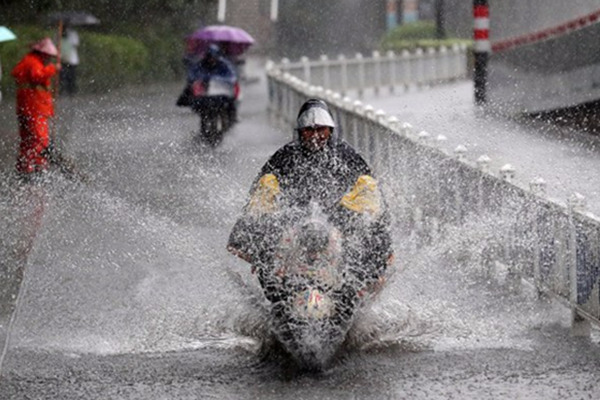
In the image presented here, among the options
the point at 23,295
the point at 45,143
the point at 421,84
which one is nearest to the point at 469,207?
the point at 23,295

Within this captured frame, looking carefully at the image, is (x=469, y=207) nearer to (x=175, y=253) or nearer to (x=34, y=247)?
(x=175, y=253)

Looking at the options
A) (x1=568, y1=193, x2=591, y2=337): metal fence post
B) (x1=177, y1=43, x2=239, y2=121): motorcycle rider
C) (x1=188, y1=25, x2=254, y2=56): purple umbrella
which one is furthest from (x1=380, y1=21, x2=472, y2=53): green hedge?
(x1=568, y1=193, x2=591, y2=337): metal fence post

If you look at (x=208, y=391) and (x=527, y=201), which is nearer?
(x=208, y=391)

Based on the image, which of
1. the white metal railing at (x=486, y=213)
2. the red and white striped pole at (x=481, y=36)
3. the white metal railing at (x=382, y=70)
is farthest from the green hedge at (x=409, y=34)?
the white metal railing at (x=486, y=213)

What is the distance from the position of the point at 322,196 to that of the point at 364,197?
28 cm

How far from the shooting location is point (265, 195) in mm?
9438

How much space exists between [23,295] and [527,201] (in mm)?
3931

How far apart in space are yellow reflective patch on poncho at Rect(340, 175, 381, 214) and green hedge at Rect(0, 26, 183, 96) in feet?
65.1

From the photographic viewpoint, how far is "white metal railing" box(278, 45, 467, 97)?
3062 cm

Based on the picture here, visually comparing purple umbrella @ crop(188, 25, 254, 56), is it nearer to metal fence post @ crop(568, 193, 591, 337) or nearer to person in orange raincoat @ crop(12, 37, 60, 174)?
person in orange raincoat @ crop(12, 37, 60, 174)

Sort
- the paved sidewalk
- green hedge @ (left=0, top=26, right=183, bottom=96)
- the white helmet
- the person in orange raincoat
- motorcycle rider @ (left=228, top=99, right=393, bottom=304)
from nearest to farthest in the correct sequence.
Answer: motorcycle rider @ (left=228, top=99, right=393, bottom=304), the white helmet, the paved sidewalk, the person in orange raincoat, green hedge @ (left=0, top=26, right=183, bottom=96)

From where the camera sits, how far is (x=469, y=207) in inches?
475

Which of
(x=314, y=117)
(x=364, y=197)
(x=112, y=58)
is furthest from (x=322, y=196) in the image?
(x=112, y=58)

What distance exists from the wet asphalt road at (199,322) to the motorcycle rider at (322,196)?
41 centimetres
